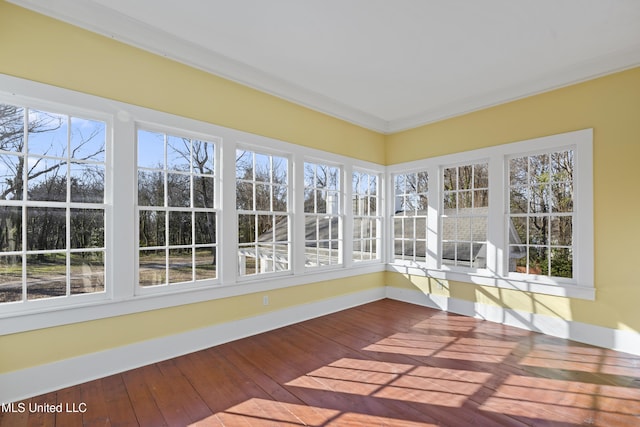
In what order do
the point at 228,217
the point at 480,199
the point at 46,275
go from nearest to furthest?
the point at 46,275 → the point at 228,217 → the point at 480,199

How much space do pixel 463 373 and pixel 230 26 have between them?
3751 mm

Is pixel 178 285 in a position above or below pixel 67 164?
below

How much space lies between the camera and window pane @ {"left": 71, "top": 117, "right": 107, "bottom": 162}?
2.64 meters

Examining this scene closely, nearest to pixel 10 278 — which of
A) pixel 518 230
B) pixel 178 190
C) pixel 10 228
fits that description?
pixel 10 228

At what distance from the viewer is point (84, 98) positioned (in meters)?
2.59

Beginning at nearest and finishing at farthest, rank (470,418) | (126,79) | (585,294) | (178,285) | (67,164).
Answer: (470,418), (67,164), (126,79), (178,285), (585,294)

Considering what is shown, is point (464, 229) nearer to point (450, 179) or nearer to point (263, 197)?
point (450, 179)

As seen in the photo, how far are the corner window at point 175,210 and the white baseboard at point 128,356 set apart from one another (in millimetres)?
587

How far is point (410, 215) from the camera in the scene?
5246 mm

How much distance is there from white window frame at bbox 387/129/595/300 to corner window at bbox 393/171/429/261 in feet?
0.38

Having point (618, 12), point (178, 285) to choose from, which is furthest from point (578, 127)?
point (178, 285)

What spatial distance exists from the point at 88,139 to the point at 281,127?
2.08 m

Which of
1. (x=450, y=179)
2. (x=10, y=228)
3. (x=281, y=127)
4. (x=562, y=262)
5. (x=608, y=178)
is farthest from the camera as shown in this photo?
(x=450, y=179)

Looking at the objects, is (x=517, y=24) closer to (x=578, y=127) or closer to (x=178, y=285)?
(x=578, y=127)
